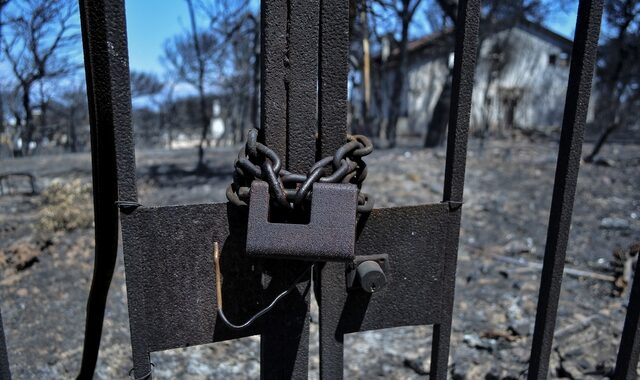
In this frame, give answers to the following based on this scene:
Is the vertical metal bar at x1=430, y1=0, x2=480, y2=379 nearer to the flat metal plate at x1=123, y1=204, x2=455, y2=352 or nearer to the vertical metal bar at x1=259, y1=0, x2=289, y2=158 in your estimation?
the flat metal plate at x1=123, y1=204, x2=455, y2=352

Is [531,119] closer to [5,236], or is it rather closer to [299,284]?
[5,236]

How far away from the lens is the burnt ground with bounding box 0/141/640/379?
9.37 feet

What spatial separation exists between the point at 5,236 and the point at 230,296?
18.3 ft

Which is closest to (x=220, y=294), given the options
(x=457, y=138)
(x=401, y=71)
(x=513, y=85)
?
(x=457, y=138)

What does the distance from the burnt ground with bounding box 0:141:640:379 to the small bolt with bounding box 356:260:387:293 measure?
6.97 feet

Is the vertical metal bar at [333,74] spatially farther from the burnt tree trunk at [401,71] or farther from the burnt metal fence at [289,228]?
the burnt tree trunk at [401,71]

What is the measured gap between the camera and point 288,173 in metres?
0.85

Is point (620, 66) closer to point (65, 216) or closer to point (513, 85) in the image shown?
point (513, 85)

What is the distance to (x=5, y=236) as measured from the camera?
17.1 feet

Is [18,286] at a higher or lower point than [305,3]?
lower

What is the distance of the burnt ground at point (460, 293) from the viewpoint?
2.86 metres

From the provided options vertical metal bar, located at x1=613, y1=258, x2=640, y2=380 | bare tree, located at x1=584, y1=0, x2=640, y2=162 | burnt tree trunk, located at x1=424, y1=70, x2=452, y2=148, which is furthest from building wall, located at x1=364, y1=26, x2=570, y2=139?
vertical metal bar, located at x1=613, y1=258, x2=640, y2=380

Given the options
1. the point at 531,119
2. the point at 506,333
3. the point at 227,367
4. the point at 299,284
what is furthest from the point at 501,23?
the point at 299,284

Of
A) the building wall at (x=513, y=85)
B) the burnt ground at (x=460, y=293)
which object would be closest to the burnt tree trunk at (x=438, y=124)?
the burnt ground at (x=460, y=293)
